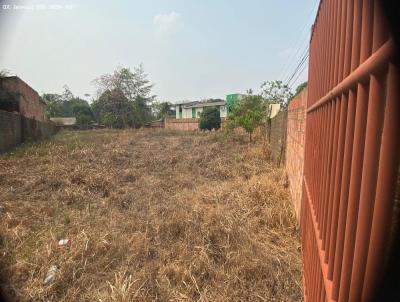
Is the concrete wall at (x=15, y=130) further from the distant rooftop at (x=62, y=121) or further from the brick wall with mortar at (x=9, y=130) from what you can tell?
the distant rooftop at (x=62, y=121)

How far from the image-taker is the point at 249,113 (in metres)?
12.4

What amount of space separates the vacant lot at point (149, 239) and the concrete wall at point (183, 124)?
23.6 meters

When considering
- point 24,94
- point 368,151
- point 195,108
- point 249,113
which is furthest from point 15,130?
point 195,108

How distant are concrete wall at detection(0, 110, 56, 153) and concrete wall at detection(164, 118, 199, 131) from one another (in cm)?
1615

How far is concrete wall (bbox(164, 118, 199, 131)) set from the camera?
29.5 metres

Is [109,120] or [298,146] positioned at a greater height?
[109,120]

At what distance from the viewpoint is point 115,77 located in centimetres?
3659

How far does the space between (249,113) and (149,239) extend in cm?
990

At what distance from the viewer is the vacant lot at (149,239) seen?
7.83ft

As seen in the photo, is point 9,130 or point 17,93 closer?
point 9,130

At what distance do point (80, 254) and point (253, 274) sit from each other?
1790 millimetres

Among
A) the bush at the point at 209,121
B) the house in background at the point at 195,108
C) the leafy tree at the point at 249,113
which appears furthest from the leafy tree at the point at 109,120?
the leafy tree at the point at 249,113

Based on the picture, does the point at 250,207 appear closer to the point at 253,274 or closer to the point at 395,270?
the point at 253,274

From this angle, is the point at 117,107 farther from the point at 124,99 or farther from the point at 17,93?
the point at 17,93
